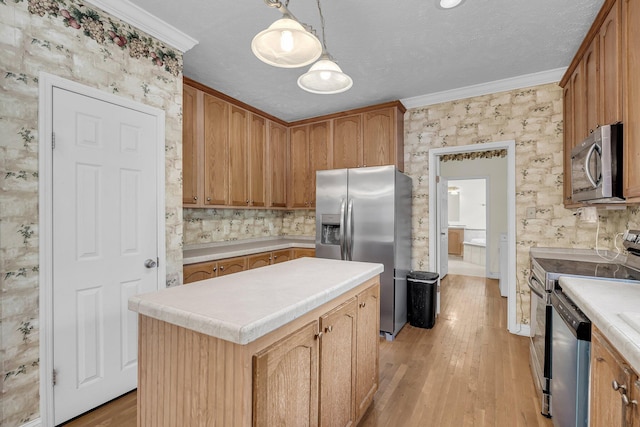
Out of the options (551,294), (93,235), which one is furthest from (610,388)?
(93,235)

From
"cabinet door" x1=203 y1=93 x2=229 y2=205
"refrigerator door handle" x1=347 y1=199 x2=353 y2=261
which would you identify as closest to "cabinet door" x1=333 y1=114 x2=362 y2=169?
"refrigerator door handle" x1=347 y1=199 x2=353 y2=261

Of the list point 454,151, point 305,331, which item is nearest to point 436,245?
point 454,151

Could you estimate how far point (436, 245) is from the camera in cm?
364

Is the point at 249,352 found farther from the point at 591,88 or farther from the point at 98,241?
the point at 591,88

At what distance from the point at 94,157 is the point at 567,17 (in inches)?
133

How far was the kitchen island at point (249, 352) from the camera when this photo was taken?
0.98 metres

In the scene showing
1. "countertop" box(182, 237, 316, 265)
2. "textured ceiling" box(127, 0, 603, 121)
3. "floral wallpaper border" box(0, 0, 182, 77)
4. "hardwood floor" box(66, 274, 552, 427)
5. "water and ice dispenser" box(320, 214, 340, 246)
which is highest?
"textured ceiling" box(127, 0, 603, 121)

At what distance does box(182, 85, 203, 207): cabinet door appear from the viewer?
114 inches

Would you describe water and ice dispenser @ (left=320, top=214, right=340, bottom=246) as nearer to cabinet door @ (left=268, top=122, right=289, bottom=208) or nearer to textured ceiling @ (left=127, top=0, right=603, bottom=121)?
cabinet door @ (left=268, top=122, right=289, bottom=208)

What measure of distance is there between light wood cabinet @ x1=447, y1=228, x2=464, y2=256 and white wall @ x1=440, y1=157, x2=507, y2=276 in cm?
254

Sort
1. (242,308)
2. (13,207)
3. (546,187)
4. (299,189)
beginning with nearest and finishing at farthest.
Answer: (242,308)
(13,207)
(546,187)
(299,189)

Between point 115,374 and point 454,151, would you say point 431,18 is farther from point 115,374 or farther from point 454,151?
point 115,374

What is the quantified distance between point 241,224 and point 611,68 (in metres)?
3.76

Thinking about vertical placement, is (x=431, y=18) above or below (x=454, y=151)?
above
